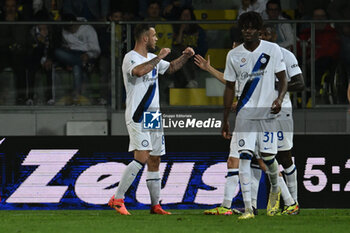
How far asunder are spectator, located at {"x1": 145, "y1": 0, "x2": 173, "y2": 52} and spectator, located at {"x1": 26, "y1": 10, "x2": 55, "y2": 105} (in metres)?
1.22

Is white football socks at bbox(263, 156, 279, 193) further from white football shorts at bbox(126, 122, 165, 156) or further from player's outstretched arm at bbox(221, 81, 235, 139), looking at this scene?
white football shorts at bbox(126, 122, 165, 156)

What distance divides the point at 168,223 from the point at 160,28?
12.4 feet

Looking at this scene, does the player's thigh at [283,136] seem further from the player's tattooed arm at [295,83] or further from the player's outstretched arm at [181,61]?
the player's outstretched arm at [181,61]

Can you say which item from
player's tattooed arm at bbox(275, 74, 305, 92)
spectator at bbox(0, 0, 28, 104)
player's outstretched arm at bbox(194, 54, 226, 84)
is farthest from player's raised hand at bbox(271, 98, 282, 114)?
spectator at bbox(0, 0, 28, 104)

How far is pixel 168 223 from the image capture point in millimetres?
8438

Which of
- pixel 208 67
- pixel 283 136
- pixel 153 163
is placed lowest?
pixel 153 163

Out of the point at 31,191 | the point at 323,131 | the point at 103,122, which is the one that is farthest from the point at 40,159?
the point at 323,131

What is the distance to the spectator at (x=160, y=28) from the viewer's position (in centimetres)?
1159

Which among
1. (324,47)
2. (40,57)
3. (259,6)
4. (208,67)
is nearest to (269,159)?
(208,67)

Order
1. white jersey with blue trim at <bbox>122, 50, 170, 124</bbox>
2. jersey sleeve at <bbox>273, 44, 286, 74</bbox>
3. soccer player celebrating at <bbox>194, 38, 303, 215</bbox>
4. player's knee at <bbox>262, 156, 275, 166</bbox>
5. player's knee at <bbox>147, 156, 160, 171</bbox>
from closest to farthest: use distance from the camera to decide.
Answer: jersey sleeve at <bbox>273, 44, 286, 74</bbox> → player's knee at <bbox>262, 156, 275, 166</bbox> → soccer player celebrating at <bbox>194, 38, 303, 215</bbox> → white jersey with blue trim at <bbox>122, 50, 170, 124</bbox> → player's knee at <bbox>147, 156, 160, 171</bbox>

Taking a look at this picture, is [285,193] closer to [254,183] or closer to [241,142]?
[254,183]

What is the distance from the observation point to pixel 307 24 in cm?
1175

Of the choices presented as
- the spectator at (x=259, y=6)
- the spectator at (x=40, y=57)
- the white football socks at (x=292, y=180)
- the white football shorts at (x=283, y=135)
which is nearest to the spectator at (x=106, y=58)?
the spectator at (x=40, y=57)

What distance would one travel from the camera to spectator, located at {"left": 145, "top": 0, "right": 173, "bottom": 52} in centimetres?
1159
